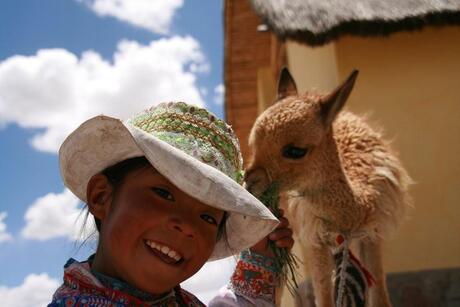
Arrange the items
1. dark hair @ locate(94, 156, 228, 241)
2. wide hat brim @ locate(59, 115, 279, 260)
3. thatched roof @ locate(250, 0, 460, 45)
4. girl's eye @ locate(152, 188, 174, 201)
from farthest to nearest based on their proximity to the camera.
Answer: thatched roof @ locate(250, 0, 460, 45) < dark hair @ locate(94, 156, 228, 241) < girl's eye @ locate(152, 188, 174, 201) < wide hat brim @ locate(59, 115, 279, 260)

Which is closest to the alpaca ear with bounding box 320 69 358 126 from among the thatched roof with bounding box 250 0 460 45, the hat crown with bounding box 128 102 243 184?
the hat crown with bounding box 128 102 243 184

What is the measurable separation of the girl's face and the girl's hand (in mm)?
483

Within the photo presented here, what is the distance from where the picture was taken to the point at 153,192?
5.78ft

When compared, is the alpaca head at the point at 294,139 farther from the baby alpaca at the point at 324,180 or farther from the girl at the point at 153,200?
the girl at the point at 153,200

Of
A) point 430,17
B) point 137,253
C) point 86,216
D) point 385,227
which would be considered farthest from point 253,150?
point 430,17

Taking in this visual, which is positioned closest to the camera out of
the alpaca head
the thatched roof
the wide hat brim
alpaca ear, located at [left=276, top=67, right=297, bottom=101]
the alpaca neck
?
the wide hat brim

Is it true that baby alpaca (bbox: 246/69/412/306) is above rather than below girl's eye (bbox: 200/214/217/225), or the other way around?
above

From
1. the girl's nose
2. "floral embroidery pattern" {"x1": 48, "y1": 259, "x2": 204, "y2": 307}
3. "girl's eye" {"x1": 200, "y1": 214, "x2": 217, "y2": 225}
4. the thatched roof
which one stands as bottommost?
"floral embroidery pattern" {"x1": 48, "y1": 259, "x2": 204, "y2": 307}

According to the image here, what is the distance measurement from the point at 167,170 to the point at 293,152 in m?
1.51

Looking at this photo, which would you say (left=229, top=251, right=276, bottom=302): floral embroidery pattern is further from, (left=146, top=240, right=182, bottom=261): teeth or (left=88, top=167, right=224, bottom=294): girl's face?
(left=146, top=240, right=182, bottom=261): teeth

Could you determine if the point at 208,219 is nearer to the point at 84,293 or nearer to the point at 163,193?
the point at 163,193

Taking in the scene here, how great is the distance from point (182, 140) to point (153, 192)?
19cm

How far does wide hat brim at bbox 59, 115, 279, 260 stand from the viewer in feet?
5.38

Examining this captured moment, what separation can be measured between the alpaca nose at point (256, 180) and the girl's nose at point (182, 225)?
1.07 meters
